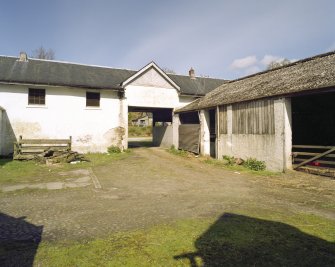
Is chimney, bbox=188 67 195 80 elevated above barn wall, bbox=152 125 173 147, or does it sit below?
above

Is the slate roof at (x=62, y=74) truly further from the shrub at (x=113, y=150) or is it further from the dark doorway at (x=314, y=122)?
the dark doorway at (x=314, y=122)

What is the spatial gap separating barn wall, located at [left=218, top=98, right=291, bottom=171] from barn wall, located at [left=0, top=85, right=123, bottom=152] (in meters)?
9.65

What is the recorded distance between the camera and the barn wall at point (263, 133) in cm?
1193

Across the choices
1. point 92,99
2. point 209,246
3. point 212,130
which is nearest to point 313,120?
point 212,130

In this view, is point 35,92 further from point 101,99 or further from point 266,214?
point 266,214

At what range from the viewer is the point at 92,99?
2023 cm

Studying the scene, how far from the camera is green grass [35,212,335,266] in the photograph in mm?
4027

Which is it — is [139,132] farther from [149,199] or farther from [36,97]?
[149,199]

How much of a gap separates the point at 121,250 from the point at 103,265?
1.69 feet

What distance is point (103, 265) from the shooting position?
12.8 ft

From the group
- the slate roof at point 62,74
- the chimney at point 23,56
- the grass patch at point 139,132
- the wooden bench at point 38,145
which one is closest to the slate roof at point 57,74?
the slate roof at point 62,74

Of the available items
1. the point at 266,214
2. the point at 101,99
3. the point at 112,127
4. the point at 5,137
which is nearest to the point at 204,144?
the point at 112,127

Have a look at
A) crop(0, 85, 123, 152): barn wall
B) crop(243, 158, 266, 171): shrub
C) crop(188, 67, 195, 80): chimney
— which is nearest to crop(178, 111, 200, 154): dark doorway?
crop(0, 85, 123, 152): barn wall

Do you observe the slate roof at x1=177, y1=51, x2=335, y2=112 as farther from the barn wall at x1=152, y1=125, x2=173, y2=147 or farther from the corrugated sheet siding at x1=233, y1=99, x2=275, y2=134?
the barn wall at x1=152, y1=125, x2=173, y2=147
